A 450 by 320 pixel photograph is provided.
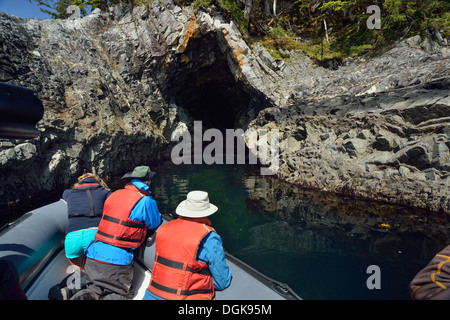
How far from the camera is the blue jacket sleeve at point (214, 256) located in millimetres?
2312

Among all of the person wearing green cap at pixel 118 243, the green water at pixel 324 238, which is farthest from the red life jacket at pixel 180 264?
the green water at pixel 324 238

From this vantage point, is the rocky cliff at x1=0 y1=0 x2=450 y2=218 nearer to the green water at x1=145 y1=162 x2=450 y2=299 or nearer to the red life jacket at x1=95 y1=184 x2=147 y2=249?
the green water at x1=145 y1=162 x2=450 y2=299

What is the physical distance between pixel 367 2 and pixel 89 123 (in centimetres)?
1987

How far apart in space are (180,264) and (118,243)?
121 cm

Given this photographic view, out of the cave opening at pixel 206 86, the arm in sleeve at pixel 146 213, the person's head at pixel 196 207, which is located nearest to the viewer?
the person's head at pixel 196 207

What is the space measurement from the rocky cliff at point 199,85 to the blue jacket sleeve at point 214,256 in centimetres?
755

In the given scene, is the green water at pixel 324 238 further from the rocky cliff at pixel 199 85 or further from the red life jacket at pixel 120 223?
the red life jacket at pixel 120 223

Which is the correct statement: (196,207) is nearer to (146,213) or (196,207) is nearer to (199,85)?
(146,213)

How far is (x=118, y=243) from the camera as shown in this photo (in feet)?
9.64

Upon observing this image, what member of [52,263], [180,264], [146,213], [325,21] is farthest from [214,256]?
[325,21]

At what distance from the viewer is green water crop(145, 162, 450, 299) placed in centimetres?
403
